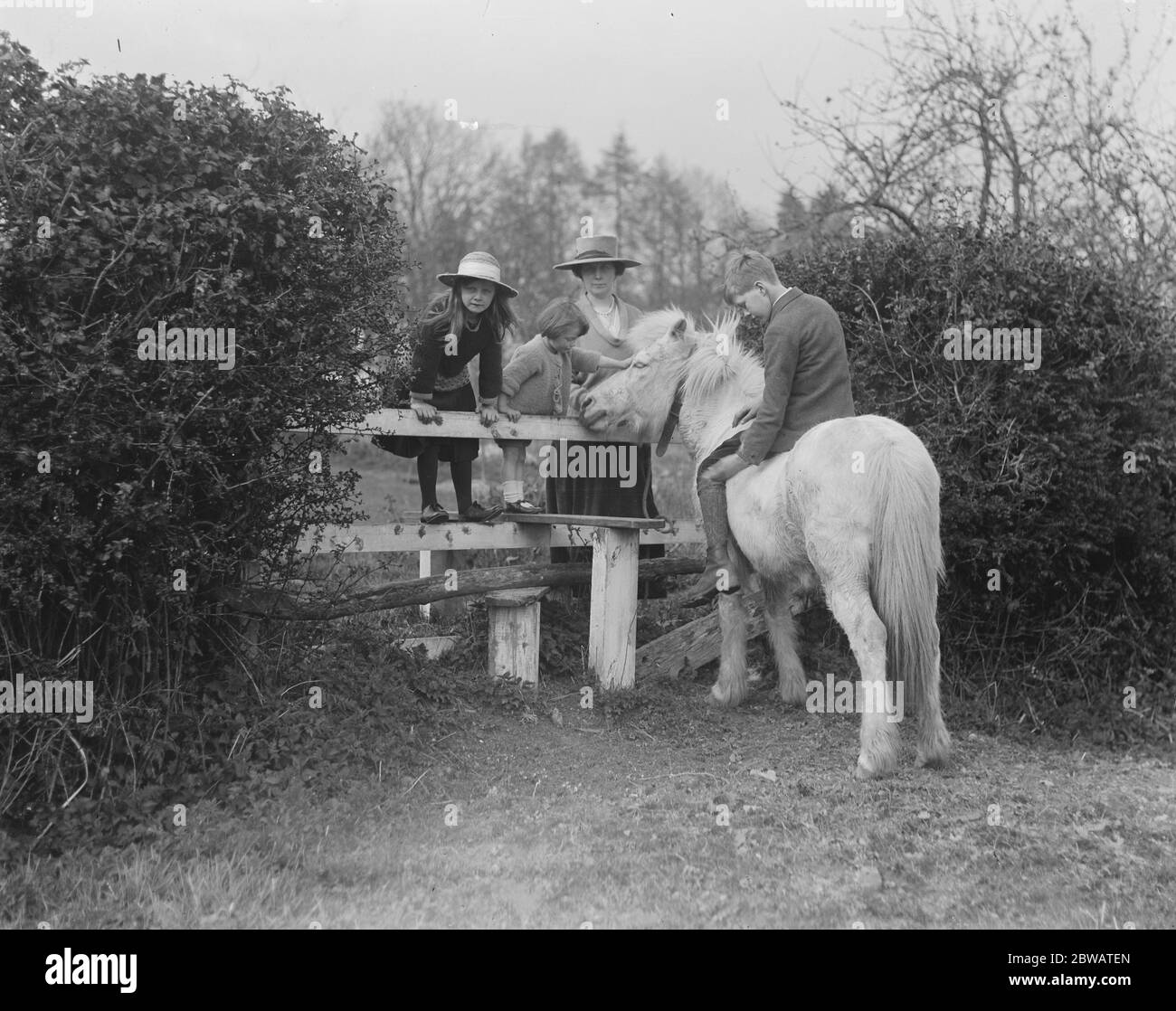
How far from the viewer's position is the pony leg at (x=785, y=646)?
266 inches

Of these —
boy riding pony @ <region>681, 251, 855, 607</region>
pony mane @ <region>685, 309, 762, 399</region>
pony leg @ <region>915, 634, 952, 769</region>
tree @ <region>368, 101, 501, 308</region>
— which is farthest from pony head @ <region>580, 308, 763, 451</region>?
tree @ <region>368, 101, 501, 308</region>

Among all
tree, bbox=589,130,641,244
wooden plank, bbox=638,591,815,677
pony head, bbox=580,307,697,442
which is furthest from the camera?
tree, bbox=589,130,641,244

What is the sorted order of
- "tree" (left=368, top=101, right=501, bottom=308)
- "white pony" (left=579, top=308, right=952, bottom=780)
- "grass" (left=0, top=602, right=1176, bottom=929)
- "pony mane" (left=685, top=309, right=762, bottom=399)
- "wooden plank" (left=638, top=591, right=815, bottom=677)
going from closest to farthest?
"grass" (left=0, top=602, right=1176, bottom=929), "white pony" (left=579, top=308, right=952, bottom=780), "pony mane" (left=685, top=309, right=762, bottom=399), "wooden plank" (left=638, top=591, right=815, bottom=677), "tree" (left=368, top=101, right=501, bottom=308)

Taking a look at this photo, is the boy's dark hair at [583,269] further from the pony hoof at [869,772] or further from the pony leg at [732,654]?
the pony hoof at [869,772]

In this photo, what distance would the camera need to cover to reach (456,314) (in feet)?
20.7

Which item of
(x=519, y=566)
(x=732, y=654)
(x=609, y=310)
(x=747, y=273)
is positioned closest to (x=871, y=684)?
(x=732, y=654)

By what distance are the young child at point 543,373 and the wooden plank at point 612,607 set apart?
584mm

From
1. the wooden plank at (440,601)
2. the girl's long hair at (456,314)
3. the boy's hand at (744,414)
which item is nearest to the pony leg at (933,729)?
the boy's hand at (744,414)

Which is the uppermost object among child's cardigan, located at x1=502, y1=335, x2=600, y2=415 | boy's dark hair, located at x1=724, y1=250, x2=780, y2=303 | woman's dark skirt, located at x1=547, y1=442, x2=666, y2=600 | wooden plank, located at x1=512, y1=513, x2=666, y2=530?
boy's dark hair, located at x1=724, y1=250, x2=780, y2=303

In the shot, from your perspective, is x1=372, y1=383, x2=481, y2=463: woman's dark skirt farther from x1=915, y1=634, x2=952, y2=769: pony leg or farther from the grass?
x1=915, y1=634, x2=952, y2=769: pony leg

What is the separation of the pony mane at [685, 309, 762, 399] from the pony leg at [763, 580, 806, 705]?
1.40 metres

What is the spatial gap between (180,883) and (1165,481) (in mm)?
6534

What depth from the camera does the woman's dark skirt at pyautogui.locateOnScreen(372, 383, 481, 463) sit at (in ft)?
21.1

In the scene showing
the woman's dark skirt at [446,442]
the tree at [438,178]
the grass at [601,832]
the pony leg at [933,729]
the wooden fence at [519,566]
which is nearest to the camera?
the grass at [601,832]
